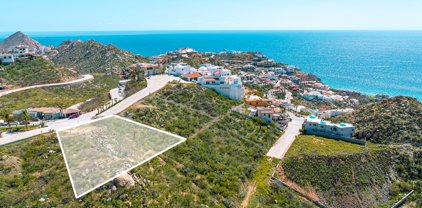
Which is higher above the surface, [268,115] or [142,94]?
[142,94]

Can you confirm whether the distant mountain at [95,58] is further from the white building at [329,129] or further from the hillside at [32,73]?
the white building at [329,129]

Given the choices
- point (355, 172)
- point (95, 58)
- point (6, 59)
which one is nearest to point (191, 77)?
point (355, 172)

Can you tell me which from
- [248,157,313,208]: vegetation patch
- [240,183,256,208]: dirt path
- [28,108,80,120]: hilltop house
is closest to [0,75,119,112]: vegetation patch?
[28,108,80,120]: hilltop house

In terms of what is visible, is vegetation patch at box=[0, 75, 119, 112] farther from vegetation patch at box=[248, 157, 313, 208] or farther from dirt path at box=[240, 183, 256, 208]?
vegetation patch at box=[248, 157, 313, 208]

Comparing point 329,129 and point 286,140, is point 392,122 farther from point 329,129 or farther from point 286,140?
point 286,140

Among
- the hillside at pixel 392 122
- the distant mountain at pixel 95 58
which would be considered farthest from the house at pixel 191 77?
the distant mountain at pixel 95 58

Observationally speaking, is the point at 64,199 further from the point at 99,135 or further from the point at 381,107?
the point at 381,107

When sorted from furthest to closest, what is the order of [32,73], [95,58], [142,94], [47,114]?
[95,58] → [32,73] → [142,94] → [47,114]

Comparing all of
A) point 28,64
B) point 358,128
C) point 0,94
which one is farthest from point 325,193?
point 28,64
